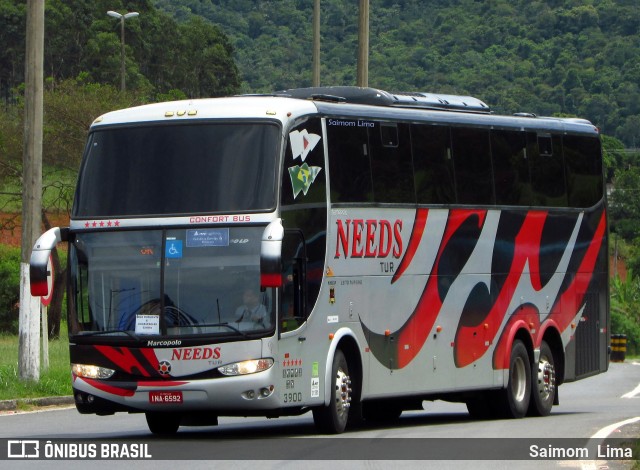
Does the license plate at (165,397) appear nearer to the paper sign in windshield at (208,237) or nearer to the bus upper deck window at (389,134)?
the paper sign in windshield at (208,237)

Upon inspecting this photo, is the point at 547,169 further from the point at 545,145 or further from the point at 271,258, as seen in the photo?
the point at 271,258

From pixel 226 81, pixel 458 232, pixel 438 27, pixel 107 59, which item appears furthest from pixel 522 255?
pixel 438 27

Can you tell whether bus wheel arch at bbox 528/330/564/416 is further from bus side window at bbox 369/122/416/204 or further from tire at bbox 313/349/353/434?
tire at bbox 313/349/353/434

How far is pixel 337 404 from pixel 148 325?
2356mm

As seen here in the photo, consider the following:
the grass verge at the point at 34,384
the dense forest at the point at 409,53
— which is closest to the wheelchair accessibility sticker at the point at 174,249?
the grass verge at the point at 34,384

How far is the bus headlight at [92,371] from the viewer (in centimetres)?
1568

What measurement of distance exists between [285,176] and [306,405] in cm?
242

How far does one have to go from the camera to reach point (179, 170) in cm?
1580

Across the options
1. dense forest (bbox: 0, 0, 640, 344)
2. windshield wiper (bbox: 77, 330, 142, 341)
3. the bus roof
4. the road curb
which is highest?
dense forest (bbox: 0, 0, 640, 344)

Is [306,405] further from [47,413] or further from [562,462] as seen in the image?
[47,413]

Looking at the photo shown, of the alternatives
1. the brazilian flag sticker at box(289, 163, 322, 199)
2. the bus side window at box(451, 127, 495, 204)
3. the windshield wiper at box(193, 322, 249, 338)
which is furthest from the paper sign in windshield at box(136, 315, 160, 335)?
the bus side window at box(451, 127, 495, 204)

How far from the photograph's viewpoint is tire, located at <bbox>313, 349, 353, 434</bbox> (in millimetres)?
16297

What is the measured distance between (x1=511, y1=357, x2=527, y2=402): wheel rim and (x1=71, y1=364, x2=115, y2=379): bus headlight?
667 cm

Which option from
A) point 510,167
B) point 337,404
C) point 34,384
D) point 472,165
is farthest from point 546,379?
point 34,384
